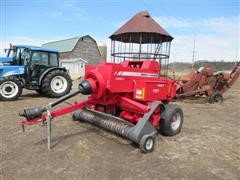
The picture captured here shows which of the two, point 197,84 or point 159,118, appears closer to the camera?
point 159,118

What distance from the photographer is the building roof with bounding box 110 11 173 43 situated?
29.9ft

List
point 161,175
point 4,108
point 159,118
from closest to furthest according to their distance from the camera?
point 161,175 < point 159,118 < point 4,108

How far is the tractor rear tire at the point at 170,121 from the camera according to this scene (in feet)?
17.3

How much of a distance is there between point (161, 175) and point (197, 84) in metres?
7.34

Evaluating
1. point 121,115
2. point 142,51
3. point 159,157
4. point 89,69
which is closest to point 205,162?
point 159,157

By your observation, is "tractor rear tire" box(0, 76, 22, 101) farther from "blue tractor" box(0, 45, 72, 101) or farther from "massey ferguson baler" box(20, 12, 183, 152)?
"massey ferguson baler" box(20, 12, 183, 152)

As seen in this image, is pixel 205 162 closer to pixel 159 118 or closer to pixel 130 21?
pixel 159 118

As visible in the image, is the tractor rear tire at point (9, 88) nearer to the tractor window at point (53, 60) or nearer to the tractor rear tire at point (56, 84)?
the tractor rear tire at point (56, 84)

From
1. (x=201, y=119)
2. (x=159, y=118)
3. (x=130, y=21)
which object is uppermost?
(x=130, y=21)

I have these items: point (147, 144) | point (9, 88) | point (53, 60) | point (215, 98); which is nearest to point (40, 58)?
point (53, 60)

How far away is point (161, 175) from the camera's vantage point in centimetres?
362

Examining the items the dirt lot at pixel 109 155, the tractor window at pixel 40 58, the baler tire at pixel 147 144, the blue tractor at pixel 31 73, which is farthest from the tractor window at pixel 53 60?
the baler tire at pixel 147 144

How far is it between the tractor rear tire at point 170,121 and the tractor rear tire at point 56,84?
599cm

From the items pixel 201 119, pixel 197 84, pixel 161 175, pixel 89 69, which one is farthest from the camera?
pixel 197 84
